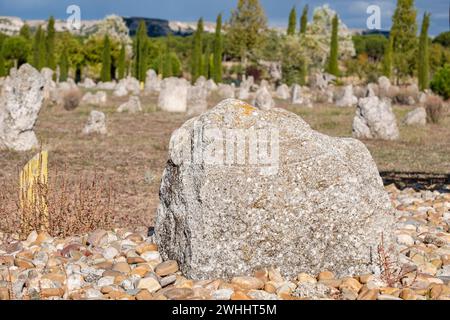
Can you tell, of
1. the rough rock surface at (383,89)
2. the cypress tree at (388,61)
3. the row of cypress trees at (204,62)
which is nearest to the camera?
the rough rock surface at (383,89)

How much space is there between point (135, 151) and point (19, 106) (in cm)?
244

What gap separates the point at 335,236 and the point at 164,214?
125 centimetres

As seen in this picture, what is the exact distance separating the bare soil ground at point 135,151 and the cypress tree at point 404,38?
82.3ft

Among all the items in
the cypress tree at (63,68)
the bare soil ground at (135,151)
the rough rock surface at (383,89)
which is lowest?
the bare soil ground at (135,151)

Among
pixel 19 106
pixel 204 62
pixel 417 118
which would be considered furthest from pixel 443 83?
pixel 19 106

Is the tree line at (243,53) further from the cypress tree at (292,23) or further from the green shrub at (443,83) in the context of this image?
the green shrub at (443,83)

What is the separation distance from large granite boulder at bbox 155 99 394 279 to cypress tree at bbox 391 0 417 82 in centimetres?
4123

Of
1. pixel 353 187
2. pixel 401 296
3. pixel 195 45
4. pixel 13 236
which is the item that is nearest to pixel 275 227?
pixel 353 187

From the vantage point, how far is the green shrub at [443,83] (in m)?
28.0

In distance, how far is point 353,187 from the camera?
4.12 meters

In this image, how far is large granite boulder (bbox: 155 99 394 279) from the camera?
13.1 ft

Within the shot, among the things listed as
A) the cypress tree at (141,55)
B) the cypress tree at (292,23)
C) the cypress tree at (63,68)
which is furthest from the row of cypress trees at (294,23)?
the cypress tree at (63,68)

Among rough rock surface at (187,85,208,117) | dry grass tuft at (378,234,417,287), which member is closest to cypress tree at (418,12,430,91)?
rough rock surface at (187,85,208,117)
